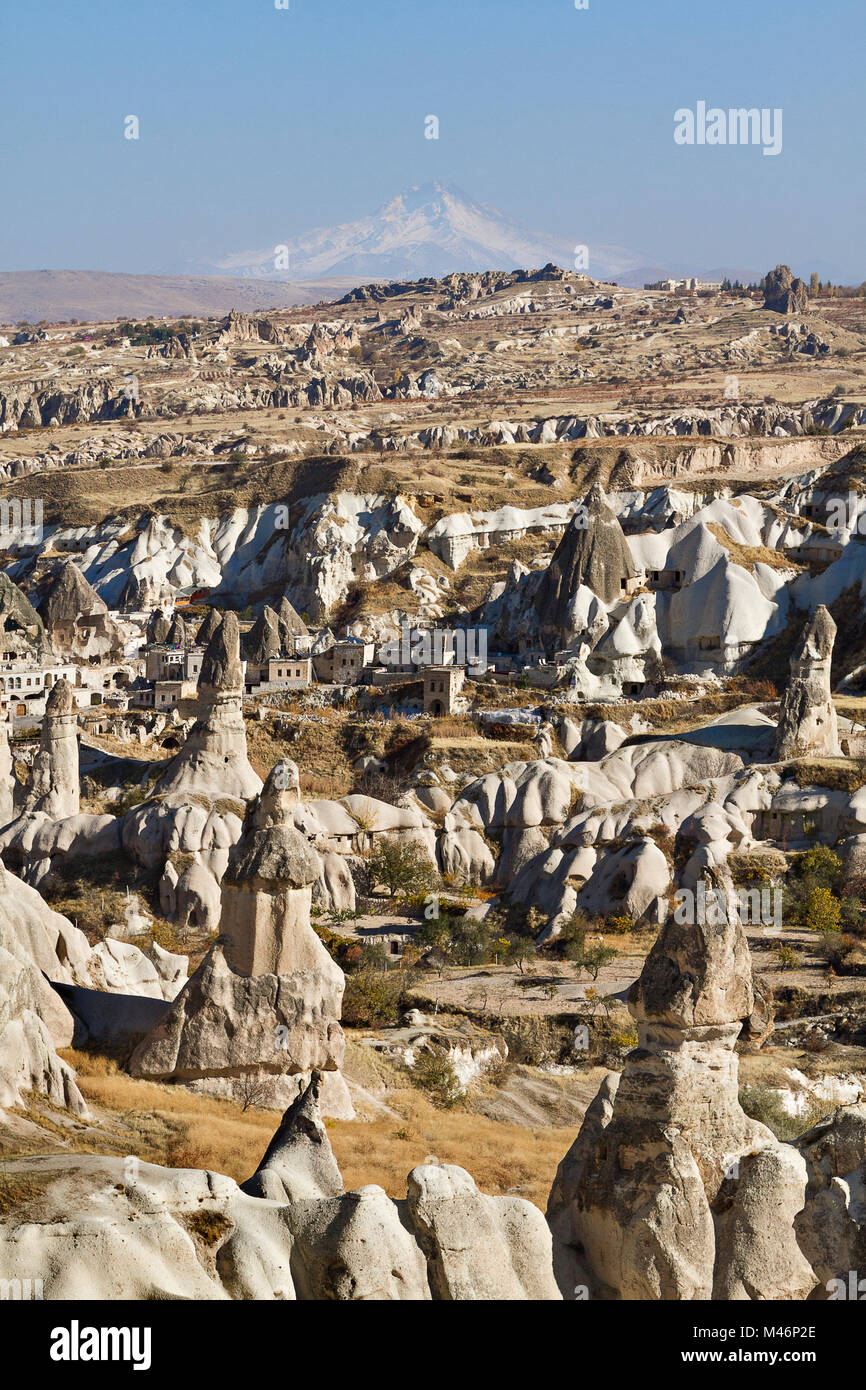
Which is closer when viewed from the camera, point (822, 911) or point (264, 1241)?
point (264, 1241)

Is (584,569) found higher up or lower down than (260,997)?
higher up

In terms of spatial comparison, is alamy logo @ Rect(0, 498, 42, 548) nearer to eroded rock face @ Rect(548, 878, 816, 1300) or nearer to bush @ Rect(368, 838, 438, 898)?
bush @ Rect(368, 838, 438, 898)

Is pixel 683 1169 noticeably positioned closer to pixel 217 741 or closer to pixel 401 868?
pixel 401 868

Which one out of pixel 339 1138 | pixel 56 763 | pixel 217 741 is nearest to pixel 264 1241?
pixel 339 1138

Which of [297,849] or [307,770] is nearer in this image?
[297,849]

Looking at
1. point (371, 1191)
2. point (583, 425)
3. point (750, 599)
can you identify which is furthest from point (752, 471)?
point (371, 1191)

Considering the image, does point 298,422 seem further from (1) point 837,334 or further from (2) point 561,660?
(2) point 561,660
